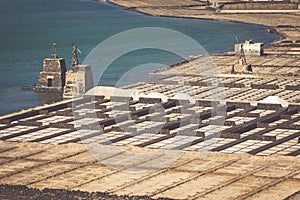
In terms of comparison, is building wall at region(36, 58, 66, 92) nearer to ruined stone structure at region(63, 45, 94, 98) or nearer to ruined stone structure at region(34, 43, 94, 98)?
ruined stone structure at region(34, 43, 94, 98)

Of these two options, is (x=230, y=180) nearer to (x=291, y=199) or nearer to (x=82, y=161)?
(x=291, y=199)

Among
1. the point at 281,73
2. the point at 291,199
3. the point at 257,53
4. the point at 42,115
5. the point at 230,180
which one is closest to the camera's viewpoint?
the point at 291,199

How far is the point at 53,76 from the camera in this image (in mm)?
148625

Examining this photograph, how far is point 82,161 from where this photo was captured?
92.9 metres

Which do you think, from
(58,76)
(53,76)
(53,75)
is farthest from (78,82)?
(53,76)

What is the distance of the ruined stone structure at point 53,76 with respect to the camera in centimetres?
14788

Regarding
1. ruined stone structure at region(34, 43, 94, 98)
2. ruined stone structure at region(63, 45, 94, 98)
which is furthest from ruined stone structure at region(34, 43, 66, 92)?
ruined stone structure at region(63, 45, 94, 98)

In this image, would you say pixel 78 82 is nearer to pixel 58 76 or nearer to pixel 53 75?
pixel 58 76

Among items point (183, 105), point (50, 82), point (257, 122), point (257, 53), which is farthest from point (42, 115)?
point (257, 53)

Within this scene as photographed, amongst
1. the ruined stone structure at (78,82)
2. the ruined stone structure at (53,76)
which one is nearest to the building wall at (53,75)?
the ruined stone structure at (53,76)

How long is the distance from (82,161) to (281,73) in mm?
58576

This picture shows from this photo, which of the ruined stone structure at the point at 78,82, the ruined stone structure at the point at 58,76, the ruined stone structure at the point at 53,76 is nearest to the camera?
the ruined stone structure at the point at 78,82

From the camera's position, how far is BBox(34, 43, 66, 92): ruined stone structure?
147875 mm

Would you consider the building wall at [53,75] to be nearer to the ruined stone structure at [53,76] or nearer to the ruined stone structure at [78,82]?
the ruined stone structure at [53,76]
